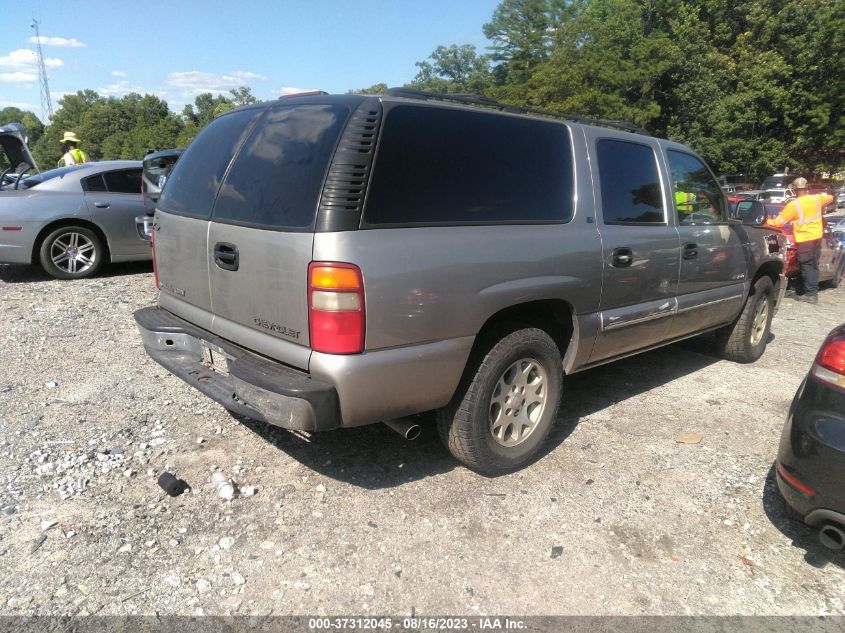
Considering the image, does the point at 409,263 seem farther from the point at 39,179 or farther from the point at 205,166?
the point at 39,179

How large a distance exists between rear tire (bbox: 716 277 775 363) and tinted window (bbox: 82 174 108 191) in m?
7.55

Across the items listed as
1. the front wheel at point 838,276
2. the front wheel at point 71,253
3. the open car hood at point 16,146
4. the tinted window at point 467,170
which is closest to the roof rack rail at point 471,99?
the tinted window at point 467,170

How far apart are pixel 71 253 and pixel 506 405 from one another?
664 centimetres

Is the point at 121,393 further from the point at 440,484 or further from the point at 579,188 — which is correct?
the point at 579,188

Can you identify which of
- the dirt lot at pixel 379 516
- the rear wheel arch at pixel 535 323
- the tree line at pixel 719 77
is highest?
the tree line at pixel 719 77

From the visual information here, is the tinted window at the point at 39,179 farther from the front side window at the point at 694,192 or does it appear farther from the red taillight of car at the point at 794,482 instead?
the red taillight of car at the point at 794,482

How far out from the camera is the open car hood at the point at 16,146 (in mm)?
9070

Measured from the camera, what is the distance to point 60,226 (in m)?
7.47

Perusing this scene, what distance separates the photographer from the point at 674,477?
3.41 metres

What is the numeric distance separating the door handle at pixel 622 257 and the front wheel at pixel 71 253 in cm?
679

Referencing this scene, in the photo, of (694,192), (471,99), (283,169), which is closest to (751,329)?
(694,192)

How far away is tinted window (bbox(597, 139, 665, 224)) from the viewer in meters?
3.72

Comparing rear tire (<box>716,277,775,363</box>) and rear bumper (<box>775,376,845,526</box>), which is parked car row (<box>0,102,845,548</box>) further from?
rear tire (<box>716,277,775,363</box>)

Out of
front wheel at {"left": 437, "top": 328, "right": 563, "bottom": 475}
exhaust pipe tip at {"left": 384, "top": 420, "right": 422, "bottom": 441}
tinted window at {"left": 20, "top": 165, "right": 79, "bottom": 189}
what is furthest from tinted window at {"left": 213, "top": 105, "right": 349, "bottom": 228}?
tinted window at {"left": 20, "top": 165, "right": 79, "bottom": 189}
